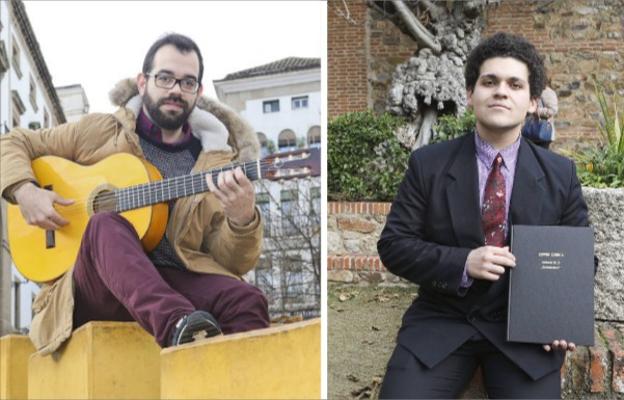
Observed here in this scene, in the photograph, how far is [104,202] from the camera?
12.1 feet

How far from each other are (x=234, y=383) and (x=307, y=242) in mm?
665

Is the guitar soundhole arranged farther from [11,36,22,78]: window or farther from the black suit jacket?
the black suit jacket

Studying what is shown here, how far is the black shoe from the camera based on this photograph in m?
3.49

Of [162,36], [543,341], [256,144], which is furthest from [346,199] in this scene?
[543,341]

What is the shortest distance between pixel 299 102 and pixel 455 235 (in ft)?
3.15

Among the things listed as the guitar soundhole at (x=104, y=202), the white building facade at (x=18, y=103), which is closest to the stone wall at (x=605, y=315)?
the guitar soundhole at (x=104, y=202)

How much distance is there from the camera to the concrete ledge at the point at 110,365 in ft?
11.7

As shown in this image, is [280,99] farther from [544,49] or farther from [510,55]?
[544,49]

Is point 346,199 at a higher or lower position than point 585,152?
lower

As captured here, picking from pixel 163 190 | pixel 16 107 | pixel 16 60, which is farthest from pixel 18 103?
pixel 163 190

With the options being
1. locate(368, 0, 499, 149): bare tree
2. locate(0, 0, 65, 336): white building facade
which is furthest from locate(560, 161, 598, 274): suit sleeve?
locate(0, 0, 65, 336): white building facade

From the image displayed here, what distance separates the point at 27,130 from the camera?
3.76 m

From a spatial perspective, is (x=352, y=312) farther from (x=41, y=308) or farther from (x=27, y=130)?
(x=27, y=130)

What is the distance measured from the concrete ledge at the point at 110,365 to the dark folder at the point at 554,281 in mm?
1481
